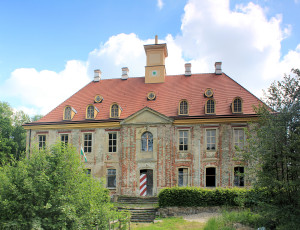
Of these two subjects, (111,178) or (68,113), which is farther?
(68,113)

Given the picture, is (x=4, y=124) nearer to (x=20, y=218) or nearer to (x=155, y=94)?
(x=155, y=94)

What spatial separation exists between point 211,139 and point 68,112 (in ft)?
42.9

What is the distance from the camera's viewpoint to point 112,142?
2698cm

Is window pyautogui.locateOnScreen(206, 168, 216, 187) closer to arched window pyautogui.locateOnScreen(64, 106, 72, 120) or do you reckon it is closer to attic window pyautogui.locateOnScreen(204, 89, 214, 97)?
attic window pyautogui.locateOnScreen(204, 89, 214, 97)

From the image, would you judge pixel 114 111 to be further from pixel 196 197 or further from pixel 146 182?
pixel 196 197

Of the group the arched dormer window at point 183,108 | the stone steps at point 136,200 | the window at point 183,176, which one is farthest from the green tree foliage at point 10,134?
the arched dormer window at point 183,108

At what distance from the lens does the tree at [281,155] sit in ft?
42.1

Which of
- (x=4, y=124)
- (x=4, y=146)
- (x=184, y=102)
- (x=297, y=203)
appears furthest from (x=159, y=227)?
(x=4, y=124)

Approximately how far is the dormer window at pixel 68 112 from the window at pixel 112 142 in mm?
4084

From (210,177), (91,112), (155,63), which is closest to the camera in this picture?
(210,177)

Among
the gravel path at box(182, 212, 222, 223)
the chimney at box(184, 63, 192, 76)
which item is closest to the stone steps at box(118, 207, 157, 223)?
the gravel path at box(182, 212, 222, 223)

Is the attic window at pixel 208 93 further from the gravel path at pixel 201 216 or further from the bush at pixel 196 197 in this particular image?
the gravel path at pixel 201 216

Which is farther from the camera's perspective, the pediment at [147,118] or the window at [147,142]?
the window at [147,142]

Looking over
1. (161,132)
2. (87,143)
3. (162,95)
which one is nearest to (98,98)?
(87,143)
